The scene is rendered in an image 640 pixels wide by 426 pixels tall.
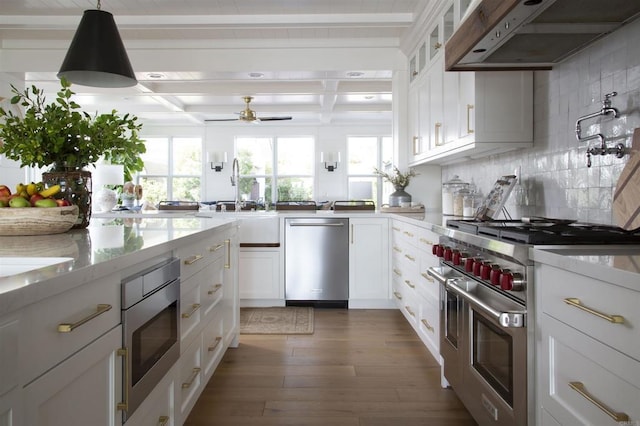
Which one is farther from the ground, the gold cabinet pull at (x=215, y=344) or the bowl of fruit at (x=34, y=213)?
the bowl of fruit at (x=34, y=213)

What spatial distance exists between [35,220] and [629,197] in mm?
2107

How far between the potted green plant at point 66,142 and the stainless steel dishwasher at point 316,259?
7.49 ft

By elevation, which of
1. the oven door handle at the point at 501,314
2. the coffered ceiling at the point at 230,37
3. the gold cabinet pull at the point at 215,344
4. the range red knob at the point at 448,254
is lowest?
the gold cabinet pull at the point at 215,344

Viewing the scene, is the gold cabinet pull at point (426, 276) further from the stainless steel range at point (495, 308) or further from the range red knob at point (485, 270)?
the range red knob at point (485, 270)

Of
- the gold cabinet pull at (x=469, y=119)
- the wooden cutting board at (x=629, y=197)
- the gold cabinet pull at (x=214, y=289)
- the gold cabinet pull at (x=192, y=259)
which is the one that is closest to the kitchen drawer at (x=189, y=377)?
the gold cabinet pull at (x=214, y=289)

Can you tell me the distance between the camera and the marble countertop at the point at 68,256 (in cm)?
81

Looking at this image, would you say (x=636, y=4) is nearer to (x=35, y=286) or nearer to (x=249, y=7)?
(x=35, y=286)

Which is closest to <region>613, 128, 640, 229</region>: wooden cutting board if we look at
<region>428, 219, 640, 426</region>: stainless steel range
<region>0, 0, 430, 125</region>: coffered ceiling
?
<region>428, 219, 640, 426</region>: stainless steel range

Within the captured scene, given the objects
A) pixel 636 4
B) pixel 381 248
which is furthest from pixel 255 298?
pixel 636 4

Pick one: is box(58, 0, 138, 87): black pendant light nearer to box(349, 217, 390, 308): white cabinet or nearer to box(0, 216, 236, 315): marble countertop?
box(0, 216, 236, 315): marble countertop

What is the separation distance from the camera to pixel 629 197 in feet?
5.30

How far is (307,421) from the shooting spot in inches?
85.0

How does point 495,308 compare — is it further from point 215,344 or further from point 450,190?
point 450,190

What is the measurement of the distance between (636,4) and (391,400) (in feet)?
6.49
